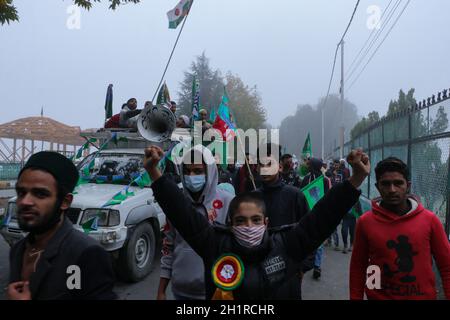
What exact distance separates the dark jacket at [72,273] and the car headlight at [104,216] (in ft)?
11.0

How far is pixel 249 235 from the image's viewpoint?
1.79m

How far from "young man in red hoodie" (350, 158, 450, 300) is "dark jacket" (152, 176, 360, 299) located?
675 millimetres

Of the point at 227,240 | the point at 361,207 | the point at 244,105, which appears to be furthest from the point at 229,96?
the point at 227,240

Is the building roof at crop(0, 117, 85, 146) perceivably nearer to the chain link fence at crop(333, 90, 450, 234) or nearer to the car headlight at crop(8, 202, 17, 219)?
the car headlight at crop(8, 202, 17, 219)

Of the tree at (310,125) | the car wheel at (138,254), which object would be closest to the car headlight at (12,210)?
the car wheel at (138,254)

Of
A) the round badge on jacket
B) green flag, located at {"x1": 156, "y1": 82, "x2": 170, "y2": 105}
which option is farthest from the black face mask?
green flag, located at {"x1": 156, "y1": 82, "x2": 170, "y2": 105}

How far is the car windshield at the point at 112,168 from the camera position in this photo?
19.2 ft

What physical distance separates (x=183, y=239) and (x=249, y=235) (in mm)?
729

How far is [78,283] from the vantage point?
146cm

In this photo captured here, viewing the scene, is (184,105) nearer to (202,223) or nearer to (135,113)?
(135,113)

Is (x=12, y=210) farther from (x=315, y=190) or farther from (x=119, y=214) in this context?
(x=315, y=190)

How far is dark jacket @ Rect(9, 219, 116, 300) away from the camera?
4.82 feet

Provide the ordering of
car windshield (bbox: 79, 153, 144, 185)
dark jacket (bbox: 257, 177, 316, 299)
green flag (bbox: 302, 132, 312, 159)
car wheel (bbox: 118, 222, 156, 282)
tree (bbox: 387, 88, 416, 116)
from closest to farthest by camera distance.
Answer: dark jacket (bbox: 257, 177, 316, 299) → car wheel (bbox: 118, 222, 156, 282) → car windshield (bbox: 79, 153, 144, 185) → green flag (bbox: 302, 132, 312, 159) → tree (bbox: 387, 88, 416, 116)

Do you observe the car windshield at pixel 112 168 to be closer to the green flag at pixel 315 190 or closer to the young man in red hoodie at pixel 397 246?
the green flag at pixel 315 190
